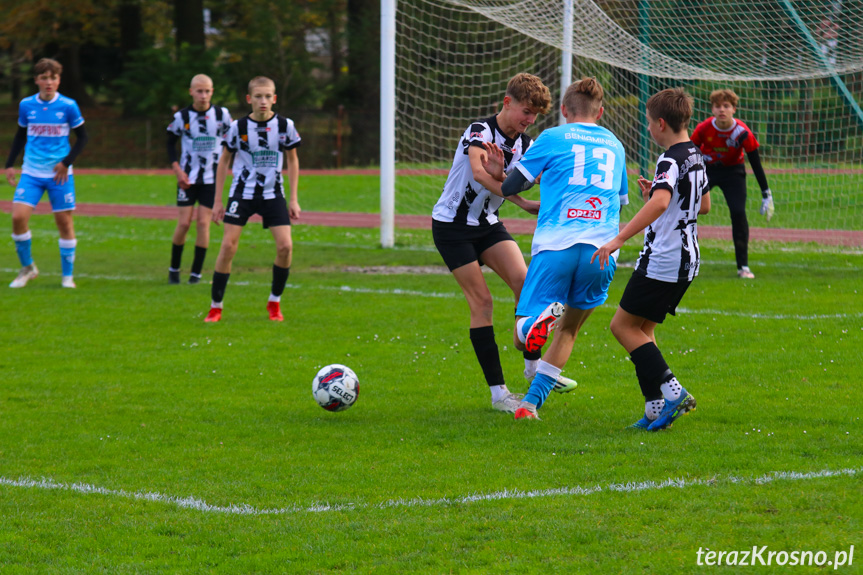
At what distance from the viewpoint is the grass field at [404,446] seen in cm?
381

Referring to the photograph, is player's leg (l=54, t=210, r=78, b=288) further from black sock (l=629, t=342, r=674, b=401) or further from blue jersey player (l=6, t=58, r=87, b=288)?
black sock (l=629, t=342, r=674, b=401)

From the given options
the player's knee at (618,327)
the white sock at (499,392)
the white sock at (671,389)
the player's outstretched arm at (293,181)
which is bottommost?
the white sock at (499,392)

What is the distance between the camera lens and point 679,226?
5.29m

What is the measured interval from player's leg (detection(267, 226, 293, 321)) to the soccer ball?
120 inches

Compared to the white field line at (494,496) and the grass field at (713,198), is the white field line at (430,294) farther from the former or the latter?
the grass field at (713,198)

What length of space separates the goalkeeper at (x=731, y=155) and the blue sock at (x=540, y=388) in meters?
5.62

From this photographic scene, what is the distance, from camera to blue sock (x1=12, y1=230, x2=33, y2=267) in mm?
11234

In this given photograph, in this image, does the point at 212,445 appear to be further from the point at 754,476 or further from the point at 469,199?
the point at 754,476

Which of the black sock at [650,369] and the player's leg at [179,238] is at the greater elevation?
the black sock at [650,369]

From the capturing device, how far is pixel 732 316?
8781mm

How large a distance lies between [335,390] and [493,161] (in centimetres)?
171

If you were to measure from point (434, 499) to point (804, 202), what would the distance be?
39.8 feet

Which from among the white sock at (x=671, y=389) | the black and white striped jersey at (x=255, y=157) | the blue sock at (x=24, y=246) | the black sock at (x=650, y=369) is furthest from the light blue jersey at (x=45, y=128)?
the white sock at (x=671, y=389)

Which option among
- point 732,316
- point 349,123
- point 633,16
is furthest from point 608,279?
point 349,123
